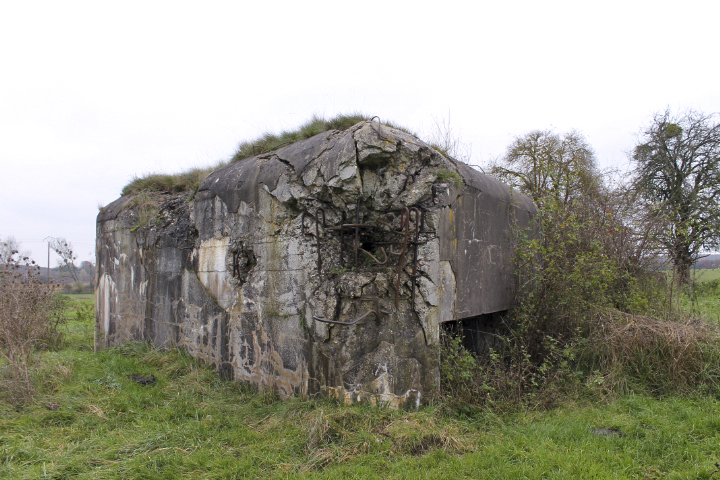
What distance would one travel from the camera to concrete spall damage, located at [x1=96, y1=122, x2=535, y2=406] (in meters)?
4.03

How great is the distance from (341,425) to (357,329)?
819mm

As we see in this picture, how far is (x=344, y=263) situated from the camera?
14.0 ft

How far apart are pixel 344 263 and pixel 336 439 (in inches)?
60.0

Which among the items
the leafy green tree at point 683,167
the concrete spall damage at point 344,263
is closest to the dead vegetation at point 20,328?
the concrete spall damage at point 344,263

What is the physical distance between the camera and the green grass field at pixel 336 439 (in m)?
3.12

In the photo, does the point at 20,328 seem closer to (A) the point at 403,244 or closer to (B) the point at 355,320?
(B) the point at 355,320

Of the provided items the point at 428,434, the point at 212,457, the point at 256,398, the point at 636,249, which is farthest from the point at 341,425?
the point at 636,249

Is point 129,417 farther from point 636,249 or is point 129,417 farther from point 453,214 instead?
point 636,249

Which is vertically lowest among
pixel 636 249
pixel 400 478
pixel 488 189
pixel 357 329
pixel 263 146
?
pixel 400 478

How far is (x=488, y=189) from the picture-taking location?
5.25 metres

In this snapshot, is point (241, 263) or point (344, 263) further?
point (241, 263)

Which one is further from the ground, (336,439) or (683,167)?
(683,167)

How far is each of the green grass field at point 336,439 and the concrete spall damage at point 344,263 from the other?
36cm

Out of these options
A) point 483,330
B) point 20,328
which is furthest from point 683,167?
point 20,328
